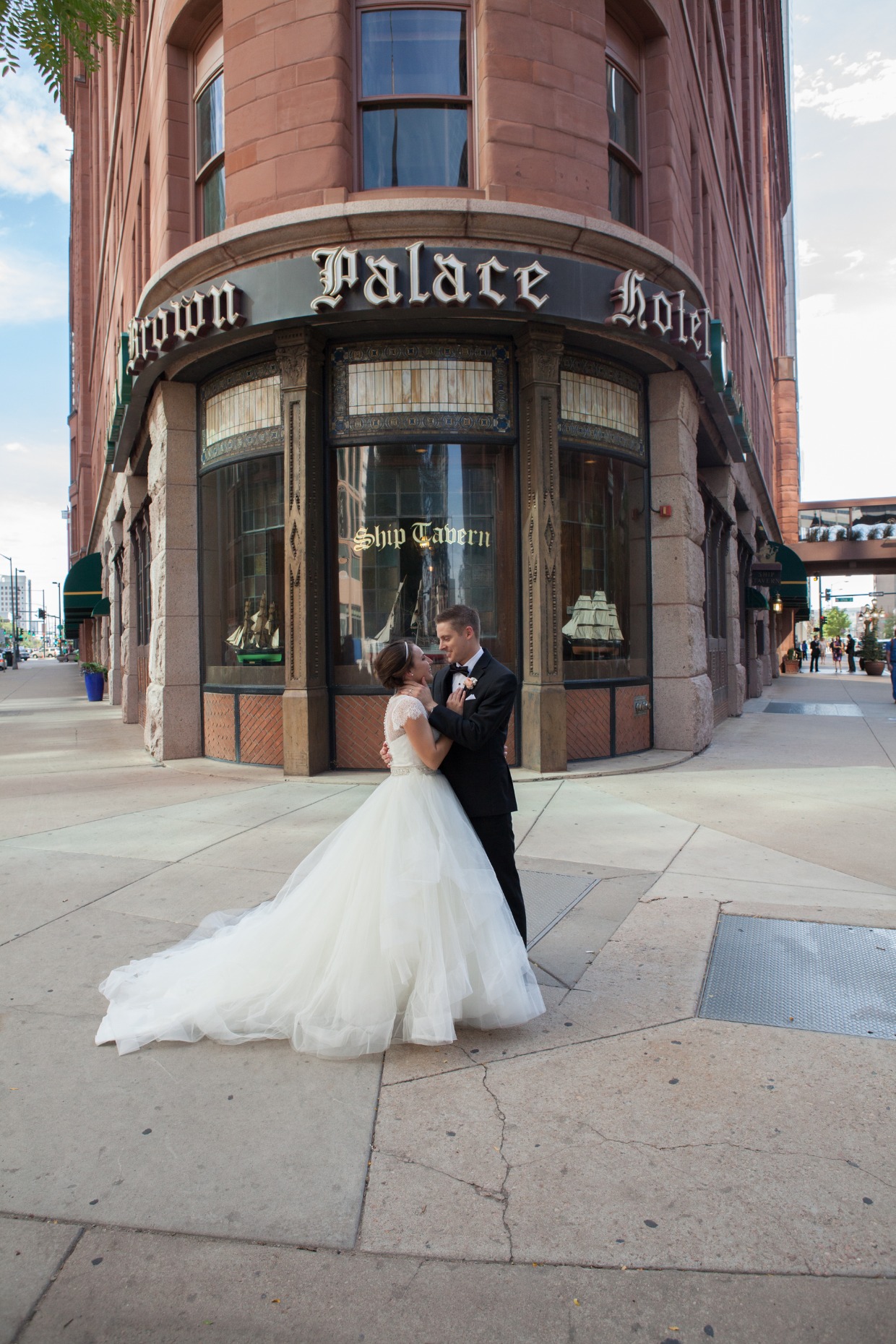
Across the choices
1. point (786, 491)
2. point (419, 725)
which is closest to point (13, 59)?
point (419, 725)

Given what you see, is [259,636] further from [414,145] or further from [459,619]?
[459,619]

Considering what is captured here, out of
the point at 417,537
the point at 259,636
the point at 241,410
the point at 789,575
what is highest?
the point at 241,410

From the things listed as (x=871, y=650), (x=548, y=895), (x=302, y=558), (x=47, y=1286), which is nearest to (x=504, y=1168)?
(x=47, y=1286)

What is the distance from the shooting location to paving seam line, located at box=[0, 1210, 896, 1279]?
2266 millimetres

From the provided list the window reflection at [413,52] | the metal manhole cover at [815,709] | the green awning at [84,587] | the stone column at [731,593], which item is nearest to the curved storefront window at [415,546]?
the window reflection at [413,52]

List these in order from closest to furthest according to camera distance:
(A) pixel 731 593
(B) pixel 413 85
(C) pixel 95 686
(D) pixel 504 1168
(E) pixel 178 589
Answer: (D) pixel 504 1168, (B) pixel 413 85, (E) pixel 178 589, (A) pixel 731 593, (C) pixel 95 686

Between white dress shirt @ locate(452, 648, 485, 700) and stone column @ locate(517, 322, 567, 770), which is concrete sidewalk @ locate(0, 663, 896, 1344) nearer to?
white dress shirt @ locate(452, 648, 485, 700)

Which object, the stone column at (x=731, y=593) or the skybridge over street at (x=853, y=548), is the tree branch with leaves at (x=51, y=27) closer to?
the stone column at (x=731, y=593)

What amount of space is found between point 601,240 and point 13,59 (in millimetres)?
6404

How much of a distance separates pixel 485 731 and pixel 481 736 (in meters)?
0.03

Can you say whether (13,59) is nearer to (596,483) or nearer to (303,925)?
(303,925)

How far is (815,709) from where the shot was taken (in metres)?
19.7

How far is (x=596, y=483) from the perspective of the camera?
11148mm

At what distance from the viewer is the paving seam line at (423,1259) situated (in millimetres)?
2266
